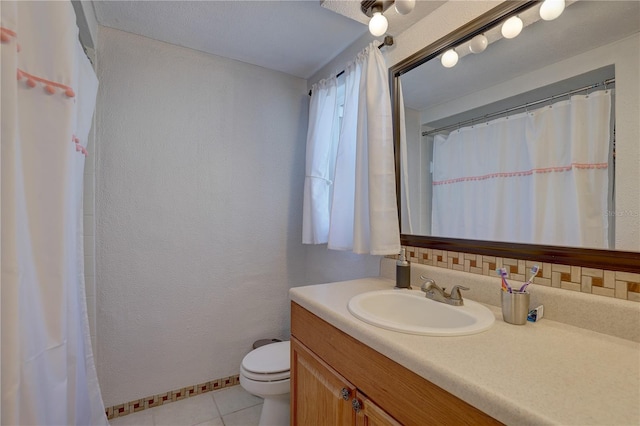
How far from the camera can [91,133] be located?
62.5 inches

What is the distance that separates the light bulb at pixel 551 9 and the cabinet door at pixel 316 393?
4.50 feet

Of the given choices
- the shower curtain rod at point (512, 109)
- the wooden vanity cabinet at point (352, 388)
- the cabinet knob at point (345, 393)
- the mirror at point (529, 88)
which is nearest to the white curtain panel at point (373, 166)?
the mirror at point (529, 88)

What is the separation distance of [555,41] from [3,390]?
180 cm

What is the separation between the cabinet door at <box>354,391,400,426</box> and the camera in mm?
767

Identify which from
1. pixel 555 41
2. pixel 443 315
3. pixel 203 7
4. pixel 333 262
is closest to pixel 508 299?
→ pixel 443 315

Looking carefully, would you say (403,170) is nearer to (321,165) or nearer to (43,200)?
(321,165)

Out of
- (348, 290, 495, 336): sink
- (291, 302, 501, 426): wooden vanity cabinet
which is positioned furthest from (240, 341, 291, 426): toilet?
(348, 290, 495, 336): sink

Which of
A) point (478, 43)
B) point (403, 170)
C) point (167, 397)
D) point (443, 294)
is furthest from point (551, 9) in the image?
point (167, 397)

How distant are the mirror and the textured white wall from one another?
0.57 metres

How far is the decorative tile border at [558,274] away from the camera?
786 mm

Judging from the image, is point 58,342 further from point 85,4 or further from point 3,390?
point 85,4

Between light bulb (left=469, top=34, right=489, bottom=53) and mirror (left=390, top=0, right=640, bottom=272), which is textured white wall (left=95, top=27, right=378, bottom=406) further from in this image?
light bulb (left=469, top=34, right=489, bottom=53)

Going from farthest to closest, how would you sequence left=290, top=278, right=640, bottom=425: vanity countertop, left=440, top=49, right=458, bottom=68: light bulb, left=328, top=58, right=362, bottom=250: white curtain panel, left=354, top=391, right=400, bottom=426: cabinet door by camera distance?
left=328, top=58, right=362, bottom=250: white curtain panel, left=440, top=49, right=458, bottom=68: light bulb, left=354, top=391, right=400, bottom=426: cabinet door, left=290, top=278, right=640, bottom=425: vanity countertop

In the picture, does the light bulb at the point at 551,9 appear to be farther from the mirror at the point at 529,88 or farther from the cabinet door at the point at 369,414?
the cabinet door at the point at 369,414
